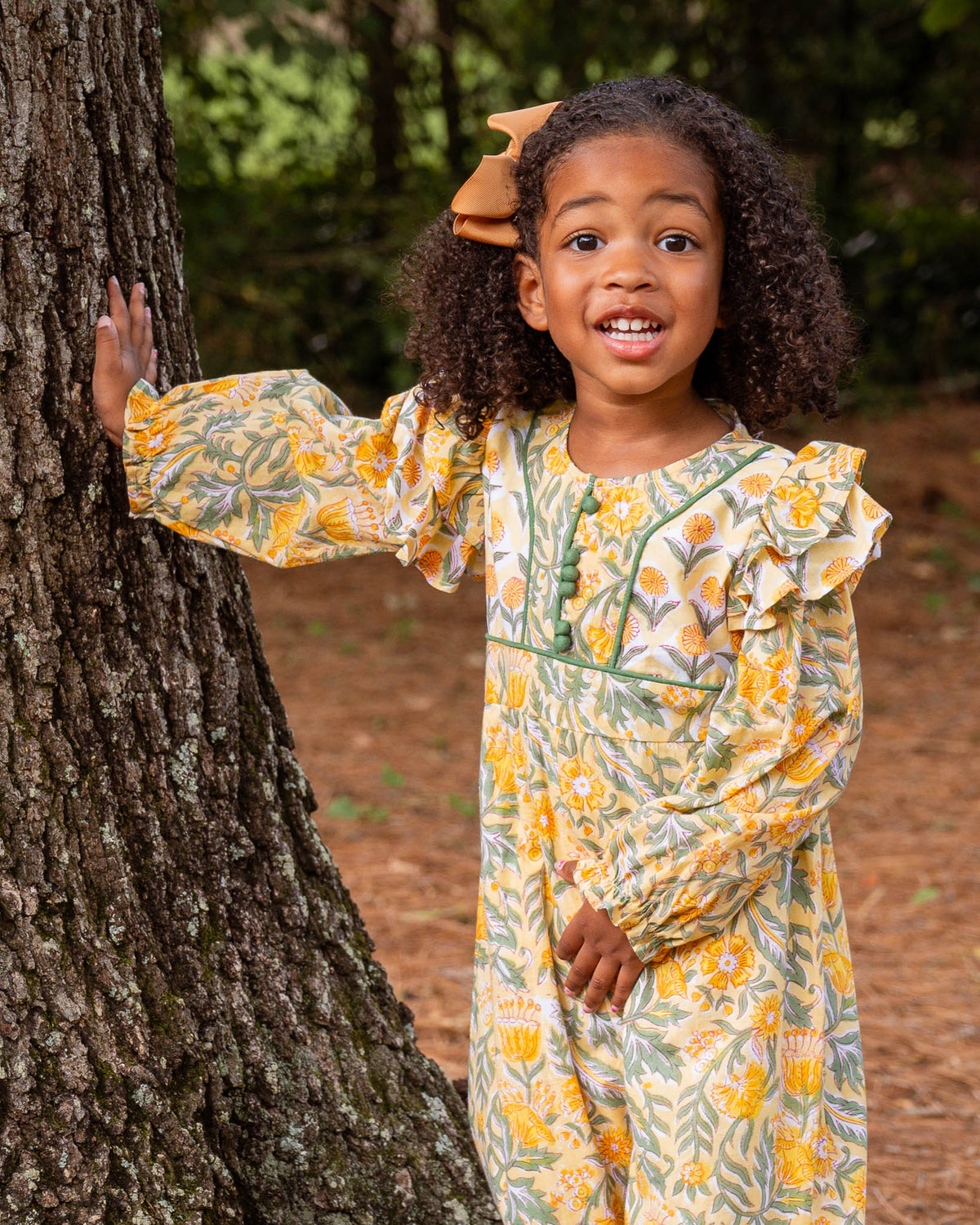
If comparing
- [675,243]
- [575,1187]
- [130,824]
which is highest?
[675,243]

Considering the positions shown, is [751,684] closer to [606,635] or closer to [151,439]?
[606,635]

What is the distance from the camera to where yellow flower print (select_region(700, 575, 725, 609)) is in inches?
64.5

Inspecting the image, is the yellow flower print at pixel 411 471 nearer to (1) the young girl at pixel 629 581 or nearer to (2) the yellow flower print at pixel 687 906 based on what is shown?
(1) the young girl at pixel 629 581

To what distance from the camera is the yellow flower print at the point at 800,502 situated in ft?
5.10

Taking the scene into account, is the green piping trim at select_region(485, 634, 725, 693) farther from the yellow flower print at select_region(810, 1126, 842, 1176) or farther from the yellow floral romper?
the yellow flower print at select_region(810, 1126, 842, 1176)

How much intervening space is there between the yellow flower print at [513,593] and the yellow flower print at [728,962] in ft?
1.69

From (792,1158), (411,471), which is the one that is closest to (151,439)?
(411,471)

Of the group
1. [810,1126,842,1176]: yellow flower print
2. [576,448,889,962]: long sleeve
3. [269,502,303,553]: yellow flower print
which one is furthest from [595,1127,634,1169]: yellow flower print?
[269,502,303,553]: yellow flower print

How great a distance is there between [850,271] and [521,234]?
8.71 meters

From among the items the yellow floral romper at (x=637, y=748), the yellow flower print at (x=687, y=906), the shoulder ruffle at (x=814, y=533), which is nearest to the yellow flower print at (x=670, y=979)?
the yellow floral romper at (x=637, y=748)

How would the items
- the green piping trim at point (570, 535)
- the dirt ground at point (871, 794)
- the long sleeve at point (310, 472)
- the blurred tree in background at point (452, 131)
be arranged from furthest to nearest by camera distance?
the blurred tree in background at point (452, 131)
the dirt ground at point (871, 794)
the long sleeve at point (310, 472)
the green piping trim at point (570, 535)

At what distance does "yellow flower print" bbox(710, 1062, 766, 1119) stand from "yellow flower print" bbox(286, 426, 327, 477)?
0.98m

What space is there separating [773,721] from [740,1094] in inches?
18.8

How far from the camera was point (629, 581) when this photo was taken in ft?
5.52
